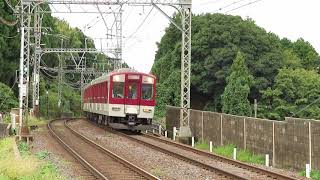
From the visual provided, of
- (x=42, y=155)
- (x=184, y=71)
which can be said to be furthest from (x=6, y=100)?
(x=42, y=155)

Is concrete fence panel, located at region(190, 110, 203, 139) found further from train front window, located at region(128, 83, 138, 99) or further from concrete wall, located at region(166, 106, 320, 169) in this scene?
train front window, located at region(128, 83, 138, 99)

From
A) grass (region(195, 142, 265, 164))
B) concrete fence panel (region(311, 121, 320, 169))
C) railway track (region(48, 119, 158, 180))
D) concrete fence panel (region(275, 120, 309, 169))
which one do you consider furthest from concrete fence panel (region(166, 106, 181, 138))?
concrete fence panel (region(311, 121, 320, 169))

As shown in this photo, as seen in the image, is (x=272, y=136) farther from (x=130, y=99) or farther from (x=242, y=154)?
(x=130, y=99)

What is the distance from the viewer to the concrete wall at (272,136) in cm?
1540

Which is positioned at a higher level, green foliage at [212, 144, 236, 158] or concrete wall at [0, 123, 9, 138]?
concrete wall at [0, 123, 9, 138]

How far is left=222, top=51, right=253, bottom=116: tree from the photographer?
41.7m

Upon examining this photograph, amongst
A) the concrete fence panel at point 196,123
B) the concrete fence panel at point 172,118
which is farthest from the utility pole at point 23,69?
the concrete fence panel at point 196,123

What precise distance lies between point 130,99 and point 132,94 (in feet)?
0.89

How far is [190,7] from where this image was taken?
2566cm

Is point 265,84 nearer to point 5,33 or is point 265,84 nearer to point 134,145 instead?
point 5,33

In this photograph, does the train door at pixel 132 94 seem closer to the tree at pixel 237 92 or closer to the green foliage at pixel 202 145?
the green foliage at pixel 202 145

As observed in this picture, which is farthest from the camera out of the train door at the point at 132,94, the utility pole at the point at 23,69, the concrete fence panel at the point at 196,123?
the train door at the point at 132,94

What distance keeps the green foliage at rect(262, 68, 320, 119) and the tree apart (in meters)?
4.21

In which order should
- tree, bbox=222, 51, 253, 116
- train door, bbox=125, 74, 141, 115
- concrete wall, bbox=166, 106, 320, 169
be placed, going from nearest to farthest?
concrete wall, bbox=166, 106, 320, 169
train door, bbox=125, 74, 141, 115
tree, bbox=222, 51, 253, 116
